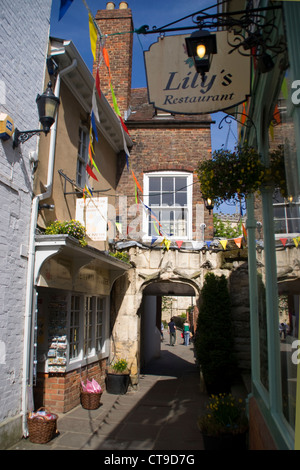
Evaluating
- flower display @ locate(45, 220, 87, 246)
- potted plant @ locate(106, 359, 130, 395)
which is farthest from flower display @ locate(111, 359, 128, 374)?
flower display @ locate(45, 220, 87, 246)

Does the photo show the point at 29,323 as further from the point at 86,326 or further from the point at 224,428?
the point at 224,428

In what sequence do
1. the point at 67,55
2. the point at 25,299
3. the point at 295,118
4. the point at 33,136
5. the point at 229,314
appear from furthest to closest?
the point at 229,314
the point at 67,55
the point at 33,136
the point at 25,299
the point at 295,118

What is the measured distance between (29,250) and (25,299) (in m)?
0.82

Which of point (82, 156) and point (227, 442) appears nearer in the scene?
point (227, 442)

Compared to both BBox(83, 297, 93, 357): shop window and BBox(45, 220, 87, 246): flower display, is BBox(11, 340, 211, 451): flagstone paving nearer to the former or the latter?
BBox(83, 297, 93, 357): shop window

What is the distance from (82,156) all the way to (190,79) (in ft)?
17.1

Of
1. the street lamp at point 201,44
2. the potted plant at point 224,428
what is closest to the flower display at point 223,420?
the potted plant at point 224,428

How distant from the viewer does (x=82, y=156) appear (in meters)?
9.23

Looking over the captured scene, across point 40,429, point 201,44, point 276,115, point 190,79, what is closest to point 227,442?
point 40,429

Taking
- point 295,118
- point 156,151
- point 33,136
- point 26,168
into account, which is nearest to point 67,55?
point 33,136

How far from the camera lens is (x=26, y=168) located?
20.8 feet

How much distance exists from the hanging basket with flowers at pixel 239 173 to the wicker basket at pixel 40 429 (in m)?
4.32

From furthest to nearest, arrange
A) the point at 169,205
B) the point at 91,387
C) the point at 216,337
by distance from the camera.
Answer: the point at 169,205 → the point at 216,337 → the point at 91,387
